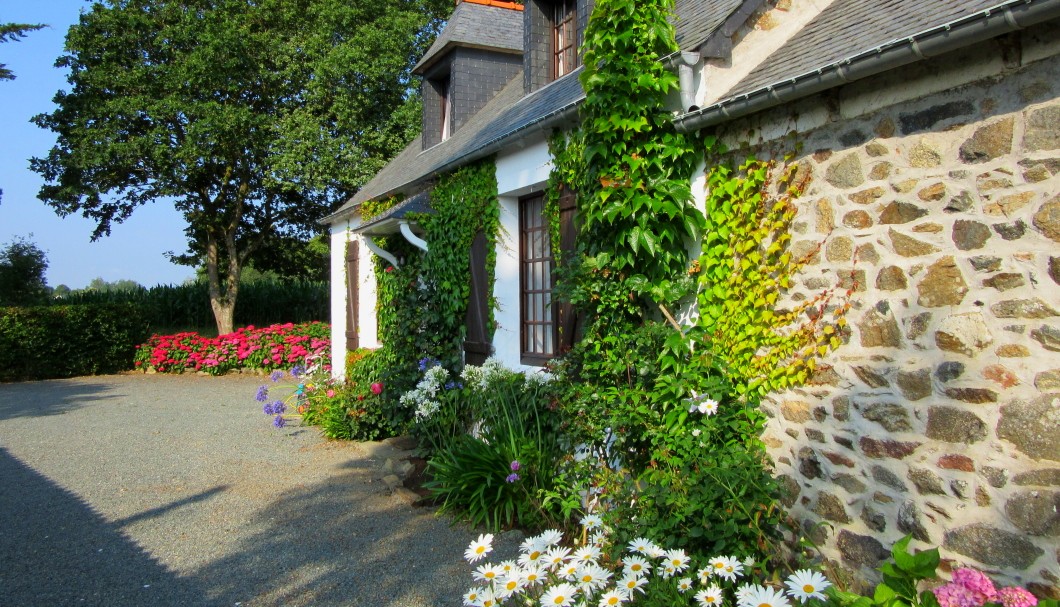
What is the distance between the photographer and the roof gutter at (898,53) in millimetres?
2703

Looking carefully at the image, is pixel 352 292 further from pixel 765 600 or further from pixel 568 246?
pixel 765 600

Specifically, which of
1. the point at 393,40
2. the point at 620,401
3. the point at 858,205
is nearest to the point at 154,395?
the point at 393,40

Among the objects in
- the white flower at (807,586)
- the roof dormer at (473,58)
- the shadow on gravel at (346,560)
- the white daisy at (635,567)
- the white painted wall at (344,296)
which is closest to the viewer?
the white flower at (807,586)

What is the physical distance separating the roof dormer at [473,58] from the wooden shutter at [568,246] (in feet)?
14.8

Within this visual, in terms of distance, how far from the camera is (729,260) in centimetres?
424

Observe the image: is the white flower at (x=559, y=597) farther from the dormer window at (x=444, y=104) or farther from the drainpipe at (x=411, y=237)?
the dormer window at (x=444, y=104)

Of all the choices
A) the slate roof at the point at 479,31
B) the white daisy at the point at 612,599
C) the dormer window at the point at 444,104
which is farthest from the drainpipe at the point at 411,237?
the white daisy at the point at 612,599

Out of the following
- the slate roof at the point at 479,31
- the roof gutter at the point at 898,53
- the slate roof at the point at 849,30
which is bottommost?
the roof gutter at the point at 898,53

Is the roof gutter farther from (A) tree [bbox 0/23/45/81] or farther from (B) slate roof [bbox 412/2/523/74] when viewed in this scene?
(A) tree [bbox 0/23/45/81]

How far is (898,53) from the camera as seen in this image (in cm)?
312

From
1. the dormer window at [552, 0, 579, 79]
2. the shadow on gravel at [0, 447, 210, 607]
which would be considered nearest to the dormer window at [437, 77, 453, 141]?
the dormer window at [552, 0, 579, 79]

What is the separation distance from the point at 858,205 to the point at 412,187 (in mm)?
6428

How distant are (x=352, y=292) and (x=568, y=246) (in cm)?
682

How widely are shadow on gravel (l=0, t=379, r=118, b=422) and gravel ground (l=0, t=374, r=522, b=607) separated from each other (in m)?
1.67
